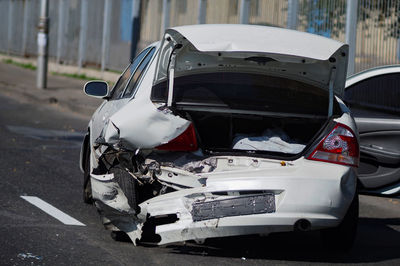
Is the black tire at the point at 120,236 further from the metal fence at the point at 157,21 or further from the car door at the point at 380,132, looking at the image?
the metal fence at the point at 157,21

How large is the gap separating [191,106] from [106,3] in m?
20.7

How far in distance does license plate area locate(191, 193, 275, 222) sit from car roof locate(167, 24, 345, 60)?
107cm

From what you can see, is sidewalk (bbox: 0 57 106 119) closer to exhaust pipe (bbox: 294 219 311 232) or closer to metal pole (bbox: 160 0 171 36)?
metal pole (bbox: 160 0 171 36)

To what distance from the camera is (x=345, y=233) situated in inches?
262

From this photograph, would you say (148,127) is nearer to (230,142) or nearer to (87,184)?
(230,142)

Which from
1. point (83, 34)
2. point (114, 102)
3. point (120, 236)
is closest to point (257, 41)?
point (114, 102)

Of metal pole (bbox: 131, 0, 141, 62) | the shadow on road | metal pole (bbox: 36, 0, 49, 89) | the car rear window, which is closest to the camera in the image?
the shadow on road

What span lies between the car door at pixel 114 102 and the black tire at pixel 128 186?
63cm

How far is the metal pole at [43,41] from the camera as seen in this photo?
20781mm

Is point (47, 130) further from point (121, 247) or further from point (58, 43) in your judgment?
point (58, 43)

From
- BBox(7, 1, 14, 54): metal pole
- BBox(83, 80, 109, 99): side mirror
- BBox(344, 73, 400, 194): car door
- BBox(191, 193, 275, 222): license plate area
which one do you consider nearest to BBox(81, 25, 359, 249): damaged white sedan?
BBox(191, 193, 275, 222): license plate area

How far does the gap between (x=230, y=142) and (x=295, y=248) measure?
0.97 metres

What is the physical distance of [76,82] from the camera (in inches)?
973

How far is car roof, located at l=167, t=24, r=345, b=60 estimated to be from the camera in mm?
6191
